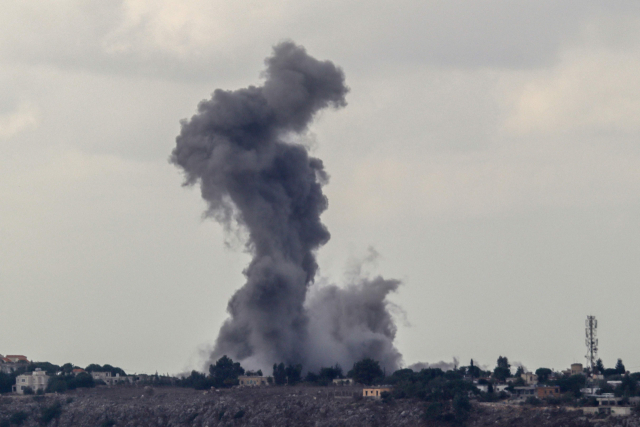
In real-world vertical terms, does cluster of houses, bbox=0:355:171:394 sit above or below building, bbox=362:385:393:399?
above

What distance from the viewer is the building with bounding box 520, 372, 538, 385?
15095cm

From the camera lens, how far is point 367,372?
153 metres

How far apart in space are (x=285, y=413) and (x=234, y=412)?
712cm

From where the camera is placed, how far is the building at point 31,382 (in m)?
173

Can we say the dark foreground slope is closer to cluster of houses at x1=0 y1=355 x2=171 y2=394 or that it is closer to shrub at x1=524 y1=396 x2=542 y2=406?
shrub at x1=524 y1=396 x2=542 y2=406

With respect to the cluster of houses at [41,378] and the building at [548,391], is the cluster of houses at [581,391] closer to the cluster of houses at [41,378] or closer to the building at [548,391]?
the building at [548,391]

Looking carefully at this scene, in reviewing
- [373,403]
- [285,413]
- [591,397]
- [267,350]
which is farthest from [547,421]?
[267,350]

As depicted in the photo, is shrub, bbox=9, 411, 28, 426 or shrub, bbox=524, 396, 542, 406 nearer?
shrub, bbox=524, 396, 542, 406

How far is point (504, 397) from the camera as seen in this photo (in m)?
137

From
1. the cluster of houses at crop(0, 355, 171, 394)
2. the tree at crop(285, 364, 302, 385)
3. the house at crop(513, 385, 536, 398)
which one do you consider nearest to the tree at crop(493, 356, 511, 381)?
the house at crop(513, 385, 536, 398)

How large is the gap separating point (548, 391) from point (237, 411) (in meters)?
37.0

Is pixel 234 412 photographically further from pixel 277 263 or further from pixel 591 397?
pixel 591 397

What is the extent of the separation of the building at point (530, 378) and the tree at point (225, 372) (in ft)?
122

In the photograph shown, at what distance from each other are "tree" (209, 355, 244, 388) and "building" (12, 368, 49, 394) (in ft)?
95.8
